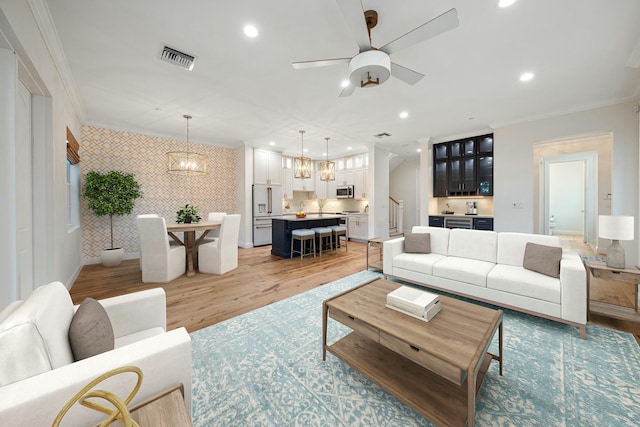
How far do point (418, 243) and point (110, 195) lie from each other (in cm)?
538

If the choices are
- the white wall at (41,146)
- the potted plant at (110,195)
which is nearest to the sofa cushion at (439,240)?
the white wall at (41,146)

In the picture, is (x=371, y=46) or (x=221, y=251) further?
(x=221, y=251)

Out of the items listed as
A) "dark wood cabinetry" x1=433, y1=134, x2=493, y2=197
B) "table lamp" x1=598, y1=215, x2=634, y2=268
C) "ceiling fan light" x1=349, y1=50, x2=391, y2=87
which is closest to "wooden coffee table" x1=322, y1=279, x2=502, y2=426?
"table lamp" x1=598, y1=215, x2=634, y2=268

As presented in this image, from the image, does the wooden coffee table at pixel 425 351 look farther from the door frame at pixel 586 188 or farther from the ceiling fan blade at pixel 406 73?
the door frame at pixel 586 188

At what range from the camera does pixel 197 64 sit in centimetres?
284

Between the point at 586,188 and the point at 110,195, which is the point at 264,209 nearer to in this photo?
the point at 110,195

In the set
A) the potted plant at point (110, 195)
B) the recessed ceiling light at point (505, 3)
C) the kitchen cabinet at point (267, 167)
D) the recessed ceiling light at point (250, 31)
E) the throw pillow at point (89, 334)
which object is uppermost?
the recessed ceiling light at point (250, 31)

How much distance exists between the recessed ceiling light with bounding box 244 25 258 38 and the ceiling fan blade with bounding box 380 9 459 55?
122 cm

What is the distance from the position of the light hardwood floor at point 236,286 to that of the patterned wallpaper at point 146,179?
0.68 meters

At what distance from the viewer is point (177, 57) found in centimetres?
265

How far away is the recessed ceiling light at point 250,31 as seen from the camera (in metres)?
2.27

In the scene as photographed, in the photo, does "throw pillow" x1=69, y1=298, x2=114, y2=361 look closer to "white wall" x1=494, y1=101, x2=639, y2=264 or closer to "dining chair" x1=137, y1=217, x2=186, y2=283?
"dining chair" x1=137, y1=217, x2=186, y2=283

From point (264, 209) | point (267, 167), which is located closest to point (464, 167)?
point (267, 167)

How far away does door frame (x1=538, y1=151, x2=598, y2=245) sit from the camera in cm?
579
